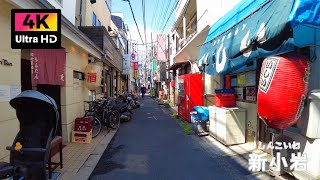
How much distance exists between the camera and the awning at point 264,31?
460 centimetres

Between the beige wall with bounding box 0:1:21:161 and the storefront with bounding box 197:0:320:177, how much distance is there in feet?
16.8

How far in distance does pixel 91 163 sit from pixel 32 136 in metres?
2.37

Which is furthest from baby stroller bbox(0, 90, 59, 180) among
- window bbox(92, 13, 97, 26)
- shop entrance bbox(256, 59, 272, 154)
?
window bbox(92, 13, 97, 26)

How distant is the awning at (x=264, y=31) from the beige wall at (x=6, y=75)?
5.12 m

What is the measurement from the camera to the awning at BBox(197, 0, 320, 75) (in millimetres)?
4602

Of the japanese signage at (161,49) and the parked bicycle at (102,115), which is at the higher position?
the japanese signage at (161,49)

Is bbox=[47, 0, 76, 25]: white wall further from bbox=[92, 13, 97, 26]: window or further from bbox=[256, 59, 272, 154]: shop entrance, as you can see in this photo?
bbox=[256, 59, 272, 154]: shop entrance

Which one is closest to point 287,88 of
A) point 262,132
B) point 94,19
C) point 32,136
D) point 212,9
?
point 262,132

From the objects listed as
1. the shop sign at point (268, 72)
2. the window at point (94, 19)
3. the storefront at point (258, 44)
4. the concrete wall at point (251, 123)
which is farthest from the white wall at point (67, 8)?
the shop sign at point (268, 72)

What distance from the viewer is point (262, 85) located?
217 inches

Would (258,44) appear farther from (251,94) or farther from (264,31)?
(251,94)

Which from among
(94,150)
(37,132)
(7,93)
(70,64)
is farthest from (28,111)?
(70,64)

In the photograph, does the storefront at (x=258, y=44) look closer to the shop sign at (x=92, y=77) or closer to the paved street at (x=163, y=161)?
the paved street at (x=163, y=161)

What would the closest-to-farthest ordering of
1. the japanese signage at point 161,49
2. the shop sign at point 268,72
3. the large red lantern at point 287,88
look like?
the large red lantern at point 287,88, the shop sign at point 268,72, the japanese signage at point 161,49
